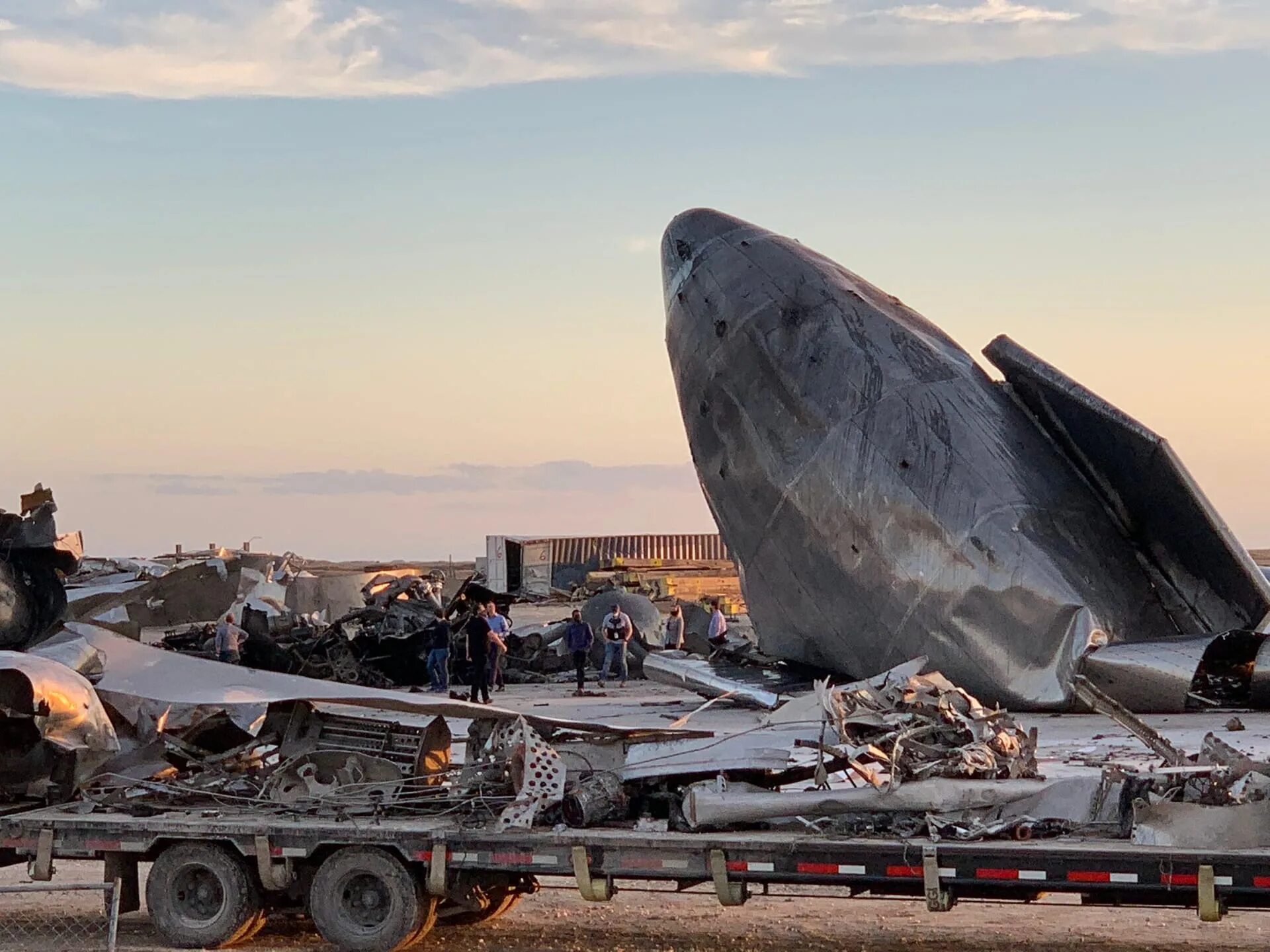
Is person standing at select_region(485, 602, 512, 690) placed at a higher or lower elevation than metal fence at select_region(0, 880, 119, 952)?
higher

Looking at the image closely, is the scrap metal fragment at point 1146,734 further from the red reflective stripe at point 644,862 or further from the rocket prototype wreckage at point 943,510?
the rocket prototype wreckage at point 943,510

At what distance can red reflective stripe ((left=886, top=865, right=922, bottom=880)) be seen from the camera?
8.98 m

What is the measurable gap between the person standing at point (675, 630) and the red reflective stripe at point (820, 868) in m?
22.5

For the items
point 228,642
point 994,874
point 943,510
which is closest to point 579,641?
point 228,642

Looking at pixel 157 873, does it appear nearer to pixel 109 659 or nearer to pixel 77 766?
pixel 77 766

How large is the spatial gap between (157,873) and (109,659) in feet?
8.36

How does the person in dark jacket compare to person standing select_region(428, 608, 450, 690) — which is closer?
person standing select_region(428, 608, 450, 690)

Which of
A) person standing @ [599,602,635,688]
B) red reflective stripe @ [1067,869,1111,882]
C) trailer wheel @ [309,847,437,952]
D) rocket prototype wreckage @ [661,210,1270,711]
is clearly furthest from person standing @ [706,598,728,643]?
red reflective stripe @ [1067,869,1111,882]

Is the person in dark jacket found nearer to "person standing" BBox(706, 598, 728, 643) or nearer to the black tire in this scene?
"person standing" BBox(706, 598, 728, 643)

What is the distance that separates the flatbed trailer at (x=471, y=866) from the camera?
8656mm

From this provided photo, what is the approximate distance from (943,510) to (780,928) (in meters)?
9.83

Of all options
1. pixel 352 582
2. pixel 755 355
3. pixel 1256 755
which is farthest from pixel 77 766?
pixel 352 582

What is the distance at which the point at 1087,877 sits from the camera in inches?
341

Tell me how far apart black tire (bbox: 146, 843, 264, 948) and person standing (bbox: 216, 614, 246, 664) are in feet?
53.4
